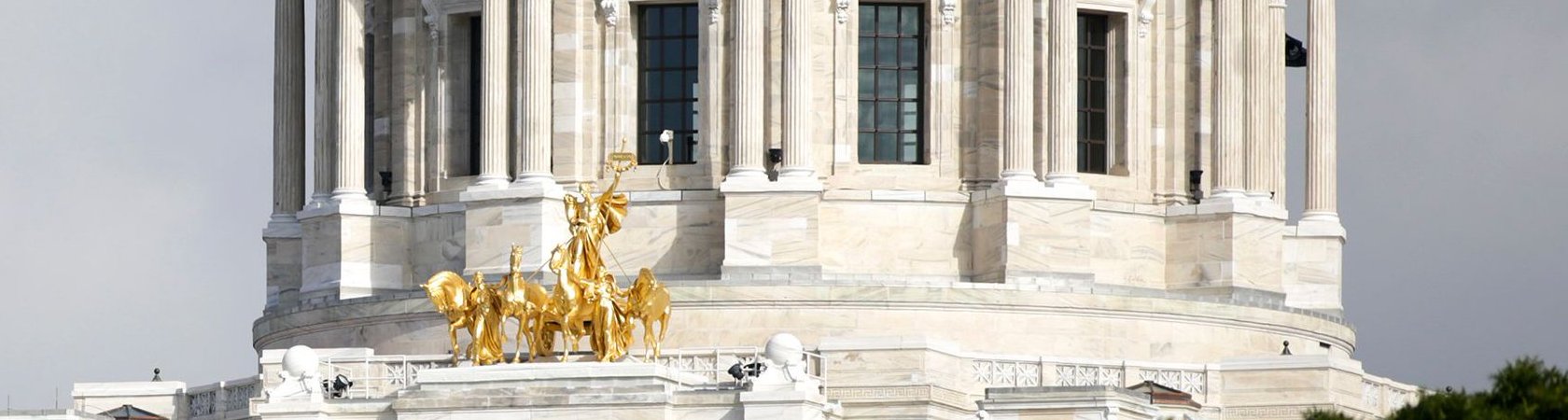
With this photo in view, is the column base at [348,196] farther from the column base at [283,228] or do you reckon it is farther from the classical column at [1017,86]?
the classical column at [1017,86]

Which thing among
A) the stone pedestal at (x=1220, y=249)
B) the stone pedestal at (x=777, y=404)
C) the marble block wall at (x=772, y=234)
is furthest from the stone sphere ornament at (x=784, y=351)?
the stone pedestal at (x=1220, y=249)

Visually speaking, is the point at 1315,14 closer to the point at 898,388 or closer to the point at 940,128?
the point at 940,128

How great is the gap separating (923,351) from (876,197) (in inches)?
314

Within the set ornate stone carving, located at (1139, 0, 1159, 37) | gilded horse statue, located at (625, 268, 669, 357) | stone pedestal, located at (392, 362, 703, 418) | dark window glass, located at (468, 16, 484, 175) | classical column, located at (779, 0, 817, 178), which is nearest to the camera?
stone pedestal, located at (392, 362, 703, 418)

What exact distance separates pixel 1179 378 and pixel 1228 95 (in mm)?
9984

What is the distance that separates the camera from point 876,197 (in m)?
95.1

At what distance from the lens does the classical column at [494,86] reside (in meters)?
96.1

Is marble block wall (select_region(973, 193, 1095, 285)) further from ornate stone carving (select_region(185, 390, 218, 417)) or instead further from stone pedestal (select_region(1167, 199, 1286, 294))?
ornate stone carving (select_region(185, 390, 218, 417))

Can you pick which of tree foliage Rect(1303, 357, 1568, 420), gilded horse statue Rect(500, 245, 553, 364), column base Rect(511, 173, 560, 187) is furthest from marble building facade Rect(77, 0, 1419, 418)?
tree foliage Rect(1303, 357, 1568, 420)

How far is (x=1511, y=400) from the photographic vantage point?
2803 inches

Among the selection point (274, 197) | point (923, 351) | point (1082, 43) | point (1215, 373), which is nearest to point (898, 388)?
point (923, 351)

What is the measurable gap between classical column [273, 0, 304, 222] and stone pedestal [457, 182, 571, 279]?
7.45m

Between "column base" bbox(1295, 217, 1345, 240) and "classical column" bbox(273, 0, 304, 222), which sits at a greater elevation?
"classical column" bbox(273, 0, 304, 222)

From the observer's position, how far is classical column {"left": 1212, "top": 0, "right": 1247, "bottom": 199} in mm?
98688
